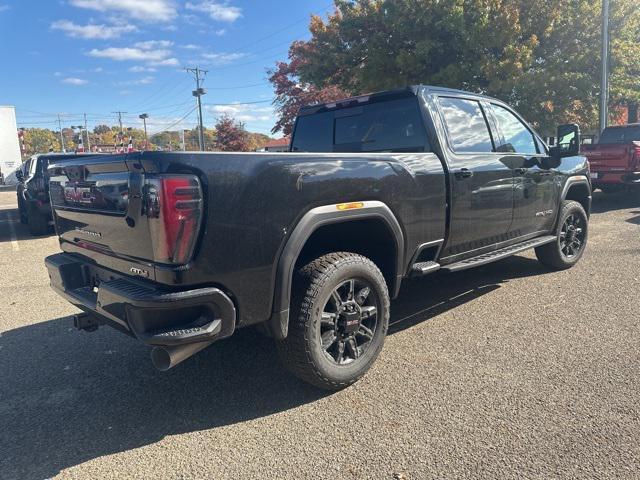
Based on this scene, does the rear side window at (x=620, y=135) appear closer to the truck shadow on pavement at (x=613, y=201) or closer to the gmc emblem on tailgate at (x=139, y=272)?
the truck shadow on pavement at (x=613, y=201)

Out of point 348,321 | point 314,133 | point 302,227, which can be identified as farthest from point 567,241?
point 302,227

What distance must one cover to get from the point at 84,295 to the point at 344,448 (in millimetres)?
1832

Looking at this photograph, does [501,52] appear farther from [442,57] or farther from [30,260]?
[30,260]

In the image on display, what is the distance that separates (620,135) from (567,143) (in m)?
9.86

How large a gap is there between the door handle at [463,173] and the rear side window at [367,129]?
330 millimetres

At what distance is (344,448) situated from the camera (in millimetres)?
2551

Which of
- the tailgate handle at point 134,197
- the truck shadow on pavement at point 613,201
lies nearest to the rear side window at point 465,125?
the tailgate handle at point 134,197

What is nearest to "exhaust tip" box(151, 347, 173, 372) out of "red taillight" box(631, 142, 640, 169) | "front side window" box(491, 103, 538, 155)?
"front side window" box(491, 103, 538, 155)

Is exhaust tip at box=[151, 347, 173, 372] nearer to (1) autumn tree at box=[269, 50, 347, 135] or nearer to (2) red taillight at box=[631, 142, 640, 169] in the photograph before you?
(2) red taillight at box=[631, 142, 640, 169]

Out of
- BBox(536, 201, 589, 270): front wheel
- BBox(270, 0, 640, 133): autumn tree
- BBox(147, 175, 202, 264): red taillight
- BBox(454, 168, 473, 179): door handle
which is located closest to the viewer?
BBox(147, 175, 202, 264): red taillight

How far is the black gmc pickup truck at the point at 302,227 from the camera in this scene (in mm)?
2420

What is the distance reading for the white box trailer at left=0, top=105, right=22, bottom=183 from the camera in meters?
33.4

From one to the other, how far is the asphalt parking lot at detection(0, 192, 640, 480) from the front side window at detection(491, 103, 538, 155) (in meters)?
1.55

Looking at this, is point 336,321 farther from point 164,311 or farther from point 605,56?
point 605,56
